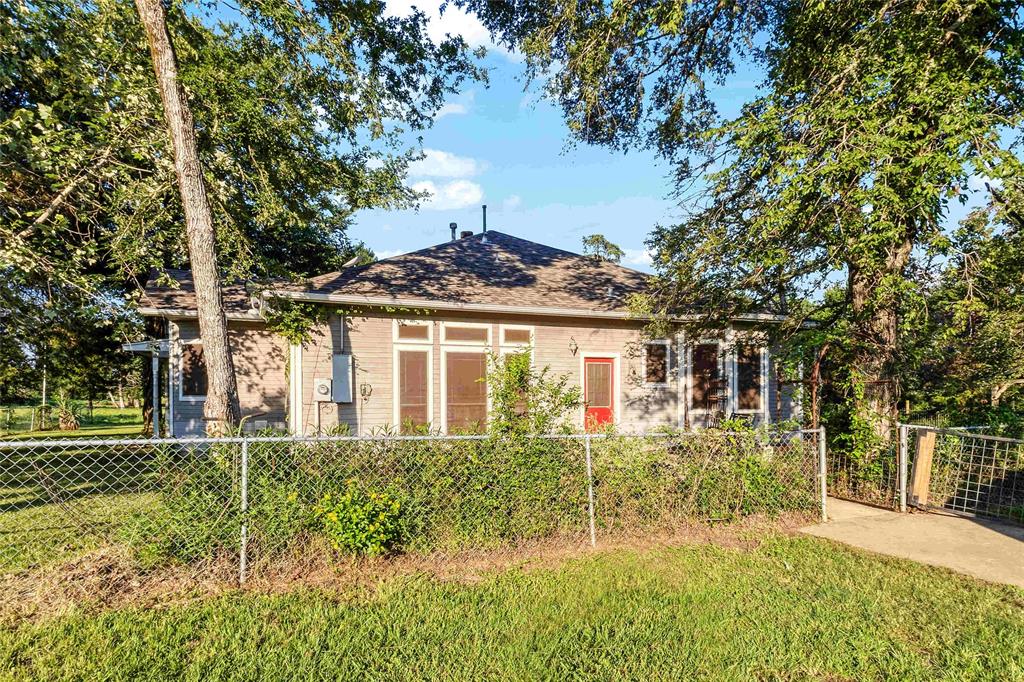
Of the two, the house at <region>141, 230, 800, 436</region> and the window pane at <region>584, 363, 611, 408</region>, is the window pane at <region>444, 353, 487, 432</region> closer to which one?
the house at <region>141, 230, 800, 436</region>

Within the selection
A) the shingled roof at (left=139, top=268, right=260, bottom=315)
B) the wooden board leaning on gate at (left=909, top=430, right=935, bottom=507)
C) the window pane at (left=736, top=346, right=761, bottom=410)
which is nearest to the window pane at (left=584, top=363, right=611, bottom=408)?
the window pane at (left=736, top=346, right=761, bottom=410)

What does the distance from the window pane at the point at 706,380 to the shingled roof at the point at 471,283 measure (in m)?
1.89

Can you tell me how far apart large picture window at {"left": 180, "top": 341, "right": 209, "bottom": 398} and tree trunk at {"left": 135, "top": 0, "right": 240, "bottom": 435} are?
3502 millimetres

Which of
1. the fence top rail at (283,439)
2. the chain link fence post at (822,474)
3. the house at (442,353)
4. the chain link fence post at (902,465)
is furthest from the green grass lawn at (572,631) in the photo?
the house at (442,353)

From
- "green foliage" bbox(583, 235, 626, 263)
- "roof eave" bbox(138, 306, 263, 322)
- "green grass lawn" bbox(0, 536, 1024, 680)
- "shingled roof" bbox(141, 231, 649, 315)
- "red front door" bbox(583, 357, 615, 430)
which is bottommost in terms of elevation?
"green grass lawn" bbox(0, 536, 1024, 680)

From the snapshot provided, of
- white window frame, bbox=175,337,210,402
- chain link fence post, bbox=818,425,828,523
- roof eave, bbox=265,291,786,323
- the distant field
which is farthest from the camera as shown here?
the distant field

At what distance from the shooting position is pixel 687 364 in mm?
A: 10844

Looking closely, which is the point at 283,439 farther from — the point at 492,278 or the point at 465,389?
the point at 492,278

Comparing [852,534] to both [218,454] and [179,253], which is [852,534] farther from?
[179,253]

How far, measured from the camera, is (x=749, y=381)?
11305 mm

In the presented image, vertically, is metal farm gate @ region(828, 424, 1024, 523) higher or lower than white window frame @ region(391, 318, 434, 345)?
lower

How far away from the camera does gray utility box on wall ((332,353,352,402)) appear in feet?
28.2

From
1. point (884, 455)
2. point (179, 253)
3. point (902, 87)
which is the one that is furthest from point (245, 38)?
→ point (884, 455)

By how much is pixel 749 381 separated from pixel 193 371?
10.7 m
